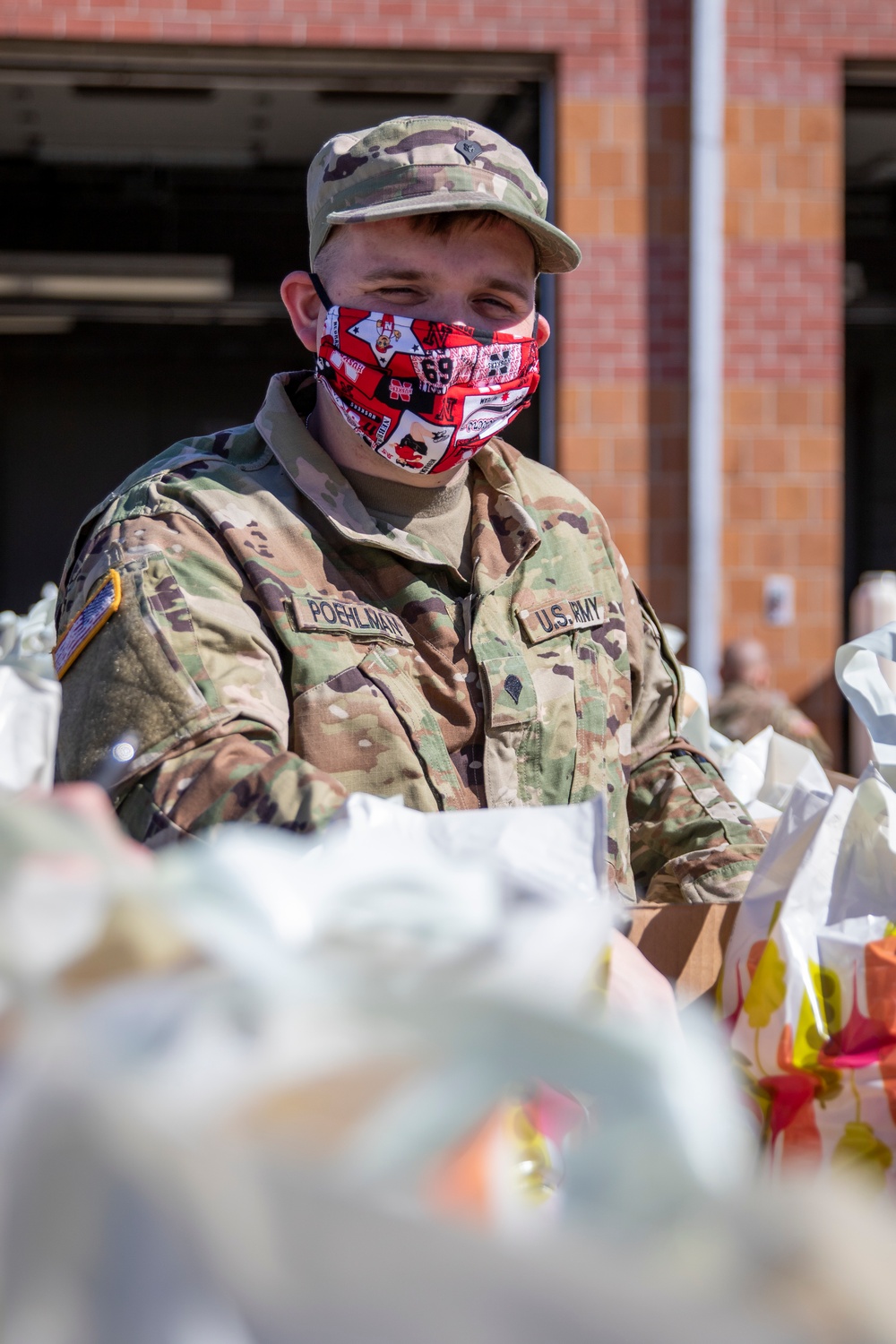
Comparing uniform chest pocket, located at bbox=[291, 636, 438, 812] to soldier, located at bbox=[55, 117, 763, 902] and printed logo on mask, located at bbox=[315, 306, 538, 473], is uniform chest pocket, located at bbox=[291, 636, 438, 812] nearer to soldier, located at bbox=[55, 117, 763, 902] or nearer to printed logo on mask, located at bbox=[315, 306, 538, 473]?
soldier, located at bbox=[55, 117, 763, 902]

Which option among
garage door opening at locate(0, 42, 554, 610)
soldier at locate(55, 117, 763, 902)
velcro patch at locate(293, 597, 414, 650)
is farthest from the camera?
garage door opening at locate(0, 42, 554, 610)

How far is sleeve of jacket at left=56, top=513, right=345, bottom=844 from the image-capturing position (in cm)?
114

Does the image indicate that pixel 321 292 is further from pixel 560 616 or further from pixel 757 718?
pixel 757 718

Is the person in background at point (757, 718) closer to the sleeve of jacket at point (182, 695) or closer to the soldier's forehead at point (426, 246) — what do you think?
the soldier's forehead at point (426, 246)

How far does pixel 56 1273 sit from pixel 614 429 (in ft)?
17.8

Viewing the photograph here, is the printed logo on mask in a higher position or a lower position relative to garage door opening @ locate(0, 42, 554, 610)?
lower

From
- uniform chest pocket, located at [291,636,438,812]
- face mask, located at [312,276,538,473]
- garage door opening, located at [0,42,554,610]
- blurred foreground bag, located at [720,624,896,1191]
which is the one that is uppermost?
garage door opening, located at [0,42,554,610]

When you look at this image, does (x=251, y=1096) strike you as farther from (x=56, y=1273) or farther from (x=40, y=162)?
(x=40, y=162)

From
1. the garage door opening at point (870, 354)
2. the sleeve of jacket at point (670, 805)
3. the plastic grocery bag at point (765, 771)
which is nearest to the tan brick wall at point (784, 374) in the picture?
the garage door opening at point (870, 354)

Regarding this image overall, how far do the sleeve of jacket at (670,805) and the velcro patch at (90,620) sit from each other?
0.79 meters

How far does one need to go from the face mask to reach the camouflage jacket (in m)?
0.08

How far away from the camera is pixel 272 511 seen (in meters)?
1.58

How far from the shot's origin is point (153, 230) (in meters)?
10.4

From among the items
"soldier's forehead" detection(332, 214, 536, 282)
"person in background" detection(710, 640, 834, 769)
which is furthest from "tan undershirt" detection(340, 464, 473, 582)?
"person in background" detection(710, 640, 834, 769)
